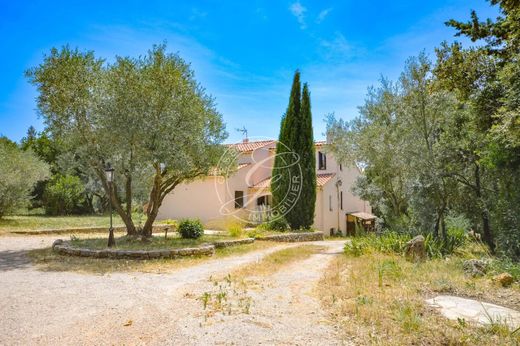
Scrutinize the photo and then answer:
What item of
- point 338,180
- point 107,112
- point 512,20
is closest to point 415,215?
point 512,20

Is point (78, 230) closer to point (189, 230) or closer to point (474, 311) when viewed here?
point (189, 230)

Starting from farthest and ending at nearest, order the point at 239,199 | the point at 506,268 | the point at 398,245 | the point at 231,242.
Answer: the point at 239,199 < the point at 231,242 < the point at 398,245 < the point at 506,268

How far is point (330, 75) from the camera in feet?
45.9

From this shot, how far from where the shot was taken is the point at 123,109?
12.7 meters

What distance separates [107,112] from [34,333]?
9.12 m

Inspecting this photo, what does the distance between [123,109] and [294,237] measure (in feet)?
37.4

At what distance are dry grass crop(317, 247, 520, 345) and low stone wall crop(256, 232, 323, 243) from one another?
28.5ft

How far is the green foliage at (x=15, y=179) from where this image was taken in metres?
21.0

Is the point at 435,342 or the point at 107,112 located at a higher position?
the point at 107,112

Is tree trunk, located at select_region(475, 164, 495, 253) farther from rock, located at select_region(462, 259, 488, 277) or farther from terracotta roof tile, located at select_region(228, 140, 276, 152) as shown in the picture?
terracotta roof tile, located at select_region(228, 140, 276, 152)

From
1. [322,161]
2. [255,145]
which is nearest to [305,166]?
[322,161]

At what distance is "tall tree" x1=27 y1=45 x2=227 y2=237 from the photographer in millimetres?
12641

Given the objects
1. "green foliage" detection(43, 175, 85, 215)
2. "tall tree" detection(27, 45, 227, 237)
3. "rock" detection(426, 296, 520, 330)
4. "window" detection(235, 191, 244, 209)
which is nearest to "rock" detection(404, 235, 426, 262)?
"rock" detection(426, 296, 520, 330)

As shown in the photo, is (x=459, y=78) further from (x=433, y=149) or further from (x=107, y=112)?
(x=107, y=112)
